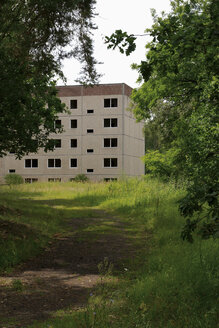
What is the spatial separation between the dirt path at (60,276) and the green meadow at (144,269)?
0.24 metres

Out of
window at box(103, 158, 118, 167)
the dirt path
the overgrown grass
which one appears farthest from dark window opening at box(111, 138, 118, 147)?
the dirt path

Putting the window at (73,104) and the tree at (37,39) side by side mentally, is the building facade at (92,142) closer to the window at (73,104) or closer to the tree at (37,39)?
the window at (73,104)

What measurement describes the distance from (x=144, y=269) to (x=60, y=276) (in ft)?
5.25

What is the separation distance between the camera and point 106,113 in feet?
147

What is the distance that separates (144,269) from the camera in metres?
7.13

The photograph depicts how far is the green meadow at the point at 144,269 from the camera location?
4703mm

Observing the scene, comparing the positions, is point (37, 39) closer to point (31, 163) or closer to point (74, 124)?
point (74, 124)

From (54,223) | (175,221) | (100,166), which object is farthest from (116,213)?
(100,166)

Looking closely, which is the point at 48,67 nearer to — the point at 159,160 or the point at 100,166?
the point at 159,160

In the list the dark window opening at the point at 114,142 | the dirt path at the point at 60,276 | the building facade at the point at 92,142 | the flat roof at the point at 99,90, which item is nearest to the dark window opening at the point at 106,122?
the building facade at the point at 92,142

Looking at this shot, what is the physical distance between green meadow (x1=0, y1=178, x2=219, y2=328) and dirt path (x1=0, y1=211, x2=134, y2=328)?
0.24 metres

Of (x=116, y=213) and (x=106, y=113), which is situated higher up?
(x=106, y=113)

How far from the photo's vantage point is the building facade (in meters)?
44.4

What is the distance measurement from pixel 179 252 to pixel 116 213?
7.83m
